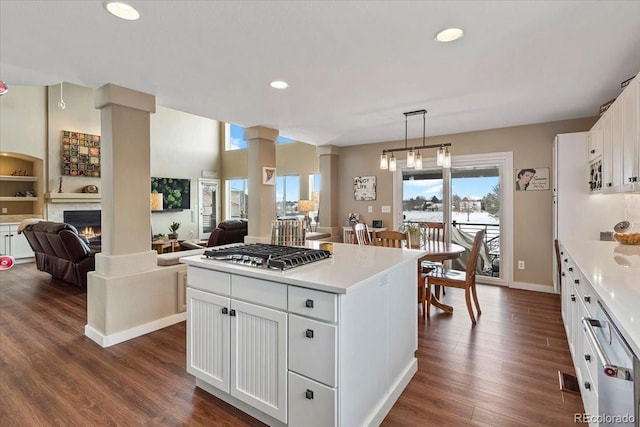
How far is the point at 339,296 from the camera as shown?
1.45 meters

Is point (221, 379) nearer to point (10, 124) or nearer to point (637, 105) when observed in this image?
point (637, 105)

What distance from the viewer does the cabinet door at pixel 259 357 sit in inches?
64.5

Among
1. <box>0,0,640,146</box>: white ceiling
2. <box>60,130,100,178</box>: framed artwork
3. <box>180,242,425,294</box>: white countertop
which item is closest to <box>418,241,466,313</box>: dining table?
<box>180,242,425,294</box>: white countertop

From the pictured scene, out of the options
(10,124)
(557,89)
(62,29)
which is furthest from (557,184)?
(10,124)

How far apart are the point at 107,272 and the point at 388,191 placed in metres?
4.43

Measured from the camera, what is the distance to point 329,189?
20.3 ft

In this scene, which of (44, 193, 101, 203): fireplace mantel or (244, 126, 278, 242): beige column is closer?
(244, 126, 278, 242): beige column

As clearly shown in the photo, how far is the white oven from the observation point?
0.98 m

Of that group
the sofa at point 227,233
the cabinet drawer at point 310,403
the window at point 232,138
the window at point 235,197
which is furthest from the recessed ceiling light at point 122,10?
the window at point 232,138

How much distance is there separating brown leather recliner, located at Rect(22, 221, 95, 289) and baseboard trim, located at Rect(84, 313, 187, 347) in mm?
1888

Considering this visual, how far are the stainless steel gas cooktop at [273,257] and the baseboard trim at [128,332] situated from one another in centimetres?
156

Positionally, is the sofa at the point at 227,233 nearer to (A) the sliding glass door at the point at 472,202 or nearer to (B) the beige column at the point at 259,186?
(B) the beige column at the point at 259,186

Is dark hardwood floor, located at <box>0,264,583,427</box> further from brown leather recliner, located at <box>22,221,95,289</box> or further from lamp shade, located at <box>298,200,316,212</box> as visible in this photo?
lamp shade, located at <box>298,200,316,212</box>

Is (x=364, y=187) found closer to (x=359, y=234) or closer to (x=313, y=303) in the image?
(x=359, y=234)
